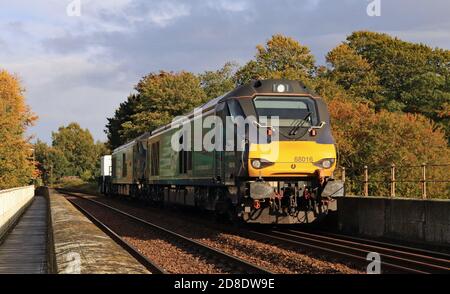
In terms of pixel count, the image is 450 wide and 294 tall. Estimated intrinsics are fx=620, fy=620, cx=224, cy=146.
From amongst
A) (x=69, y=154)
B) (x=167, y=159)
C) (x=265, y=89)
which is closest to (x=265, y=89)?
(x=265, y=89)

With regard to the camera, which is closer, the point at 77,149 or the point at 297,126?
the point at 297,126

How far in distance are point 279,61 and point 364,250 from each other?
169 ft

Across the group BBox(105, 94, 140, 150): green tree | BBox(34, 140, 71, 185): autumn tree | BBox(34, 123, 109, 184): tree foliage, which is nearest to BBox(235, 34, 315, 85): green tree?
BBox(105, 94, 140, 150): green tree

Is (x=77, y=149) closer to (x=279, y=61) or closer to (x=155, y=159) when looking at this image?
(x=279, y=61)

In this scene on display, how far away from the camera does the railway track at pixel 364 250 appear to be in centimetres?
1001

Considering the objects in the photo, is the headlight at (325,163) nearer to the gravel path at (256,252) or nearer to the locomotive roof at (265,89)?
the locomotive roof at (265,89)

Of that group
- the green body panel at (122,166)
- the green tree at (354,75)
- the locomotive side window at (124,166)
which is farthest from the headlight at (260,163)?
the green tree at (354,75)

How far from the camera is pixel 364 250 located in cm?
1216

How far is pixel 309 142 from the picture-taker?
1495 cm

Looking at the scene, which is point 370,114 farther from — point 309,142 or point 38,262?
point 38,262

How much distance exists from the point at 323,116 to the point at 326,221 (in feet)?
12.2

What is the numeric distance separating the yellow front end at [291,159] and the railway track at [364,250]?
1.56 metres

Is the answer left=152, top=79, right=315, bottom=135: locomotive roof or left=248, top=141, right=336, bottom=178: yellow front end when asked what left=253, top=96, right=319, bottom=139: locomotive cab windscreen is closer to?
left=152, top=79, right=315, bottom=135: locomotive roof
